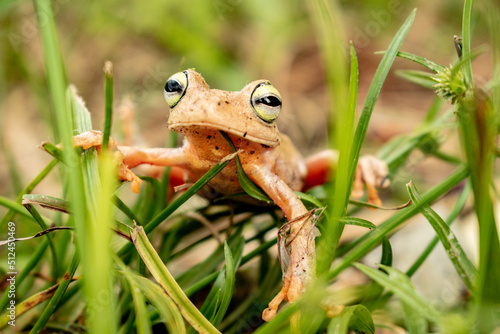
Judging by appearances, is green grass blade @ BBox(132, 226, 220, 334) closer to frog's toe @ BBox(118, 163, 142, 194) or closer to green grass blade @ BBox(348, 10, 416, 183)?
frog's toe @ BBox(118, 163, 142, 194)

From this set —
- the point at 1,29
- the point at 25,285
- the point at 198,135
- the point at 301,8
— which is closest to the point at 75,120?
the point at 198,135

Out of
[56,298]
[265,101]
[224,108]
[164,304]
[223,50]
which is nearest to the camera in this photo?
[164,304]

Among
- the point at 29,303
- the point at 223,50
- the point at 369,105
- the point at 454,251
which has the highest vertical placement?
the point at 223,50

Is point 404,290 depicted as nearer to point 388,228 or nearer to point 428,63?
point 388,228

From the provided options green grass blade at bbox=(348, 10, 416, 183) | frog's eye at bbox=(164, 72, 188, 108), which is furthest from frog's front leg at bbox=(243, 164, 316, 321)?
frog's eye at bbox=(164, 72, 188, 108)

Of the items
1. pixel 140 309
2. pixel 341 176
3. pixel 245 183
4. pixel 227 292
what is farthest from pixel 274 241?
pixel 140 309

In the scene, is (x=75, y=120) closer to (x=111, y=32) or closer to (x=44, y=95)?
(x=44, y=95)
